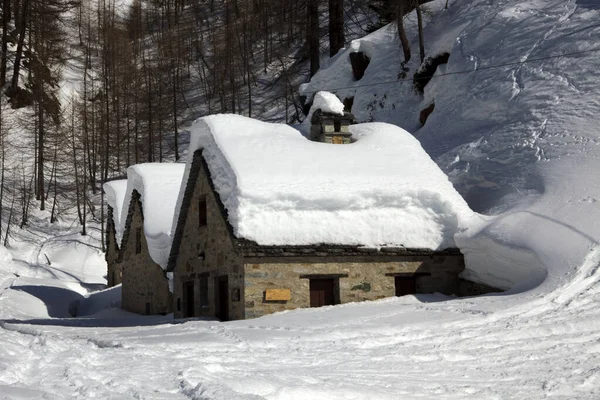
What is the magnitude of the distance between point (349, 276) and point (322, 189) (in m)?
2.11

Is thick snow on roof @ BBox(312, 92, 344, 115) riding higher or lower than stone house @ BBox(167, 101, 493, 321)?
higher

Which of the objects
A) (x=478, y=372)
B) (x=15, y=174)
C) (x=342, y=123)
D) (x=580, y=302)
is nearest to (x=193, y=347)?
(x=478, y=372)

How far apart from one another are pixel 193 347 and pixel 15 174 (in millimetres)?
33638

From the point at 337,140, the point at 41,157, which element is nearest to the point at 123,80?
the point at 41,157

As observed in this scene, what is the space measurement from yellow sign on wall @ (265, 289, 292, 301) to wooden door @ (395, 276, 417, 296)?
114 inches

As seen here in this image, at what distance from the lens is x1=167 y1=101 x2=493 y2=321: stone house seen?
56.7 ft

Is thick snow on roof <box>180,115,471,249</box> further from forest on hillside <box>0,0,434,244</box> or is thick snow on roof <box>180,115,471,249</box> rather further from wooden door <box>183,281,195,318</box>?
forest on hillside <box>0,0,434,244</box>

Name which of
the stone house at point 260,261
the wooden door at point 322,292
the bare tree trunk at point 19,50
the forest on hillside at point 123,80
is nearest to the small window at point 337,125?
the stone house at point 260,261

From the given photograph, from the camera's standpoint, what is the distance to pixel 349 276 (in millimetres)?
18047

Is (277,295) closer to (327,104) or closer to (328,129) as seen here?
(328,129)

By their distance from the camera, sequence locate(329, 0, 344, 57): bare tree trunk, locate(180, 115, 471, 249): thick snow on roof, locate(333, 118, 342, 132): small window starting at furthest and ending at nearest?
1. locate(329, 0, 344, 57): bare tree trunk
2. locate(333, 118, 342, 132): small window
3. locate(180, 115, 471, 249): thick snow on roof

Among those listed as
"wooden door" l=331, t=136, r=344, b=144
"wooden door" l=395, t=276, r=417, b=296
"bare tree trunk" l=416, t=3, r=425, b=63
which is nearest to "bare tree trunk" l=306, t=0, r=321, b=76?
"bare tree trunk" l=416, t=3, r=425, b=63

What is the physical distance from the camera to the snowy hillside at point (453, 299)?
353 inches

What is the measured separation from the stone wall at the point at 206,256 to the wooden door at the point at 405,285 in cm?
389
